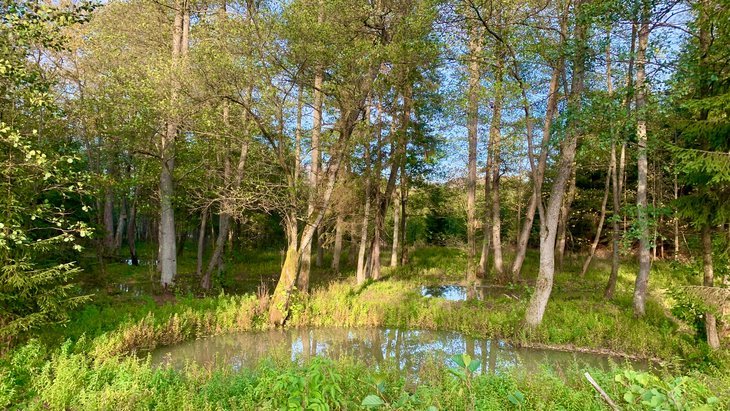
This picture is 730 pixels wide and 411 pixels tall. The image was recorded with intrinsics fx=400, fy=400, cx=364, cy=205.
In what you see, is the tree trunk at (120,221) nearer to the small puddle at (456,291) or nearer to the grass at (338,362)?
the grass at (338,362)

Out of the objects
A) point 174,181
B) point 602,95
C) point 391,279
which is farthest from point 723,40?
point 174,181

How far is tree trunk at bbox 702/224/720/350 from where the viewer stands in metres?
7.62

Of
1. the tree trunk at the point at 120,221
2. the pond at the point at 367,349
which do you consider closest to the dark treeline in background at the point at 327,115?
the pond at the point at 367,349

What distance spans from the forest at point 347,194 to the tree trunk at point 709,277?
0.04 metres

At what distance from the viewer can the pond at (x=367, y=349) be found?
8250 millimetres

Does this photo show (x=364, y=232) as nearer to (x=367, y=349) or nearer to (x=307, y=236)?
(x=307, y=236)

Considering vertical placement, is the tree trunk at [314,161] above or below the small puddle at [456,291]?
above

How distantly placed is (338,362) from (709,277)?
24.4 feet

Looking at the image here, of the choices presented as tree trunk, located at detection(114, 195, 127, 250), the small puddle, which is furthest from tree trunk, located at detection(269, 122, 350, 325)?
tree trunk, located at detection(114, 195, 127, 250)

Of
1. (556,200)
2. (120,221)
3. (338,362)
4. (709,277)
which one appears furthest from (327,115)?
(120,221)

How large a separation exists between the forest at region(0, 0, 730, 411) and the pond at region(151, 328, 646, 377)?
88 mm

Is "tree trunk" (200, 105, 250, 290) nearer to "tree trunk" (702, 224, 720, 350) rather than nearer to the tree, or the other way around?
the tree

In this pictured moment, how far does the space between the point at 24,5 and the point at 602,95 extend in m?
9.49

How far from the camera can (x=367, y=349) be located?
9.57 metres
